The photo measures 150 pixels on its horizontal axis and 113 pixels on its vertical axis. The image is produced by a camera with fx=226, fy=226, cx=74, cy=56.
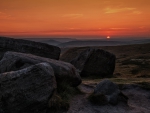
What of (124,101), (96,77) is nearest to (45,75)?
(124,101)

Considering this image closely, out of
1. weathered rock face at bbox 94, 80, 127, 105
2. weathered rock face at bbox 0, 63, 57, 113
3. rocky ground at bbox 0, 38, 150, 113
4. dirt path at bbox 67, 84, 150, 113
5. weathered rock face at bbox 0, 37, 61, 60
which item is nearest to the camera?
weathered rock face at bbox 0, 63, 57, 113

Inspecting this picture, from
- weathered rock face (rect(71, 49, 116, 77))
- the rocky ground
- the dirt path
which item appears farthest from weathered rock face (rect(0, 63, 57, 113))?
weathered rock face (rect(71, 49, 116, 77))

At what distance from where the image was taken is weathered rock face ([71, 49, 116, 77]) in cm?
3534

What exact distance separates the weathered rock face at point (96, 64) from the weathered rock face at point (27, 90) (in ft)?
60.9

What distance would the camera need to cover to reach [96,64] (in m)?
35.6

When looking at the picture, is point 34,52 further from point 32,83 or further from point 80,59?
point 32,83

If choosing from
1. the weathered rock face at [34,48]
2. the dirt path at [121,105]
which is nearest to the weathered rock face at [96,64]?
the weathered rock face at [34,48]

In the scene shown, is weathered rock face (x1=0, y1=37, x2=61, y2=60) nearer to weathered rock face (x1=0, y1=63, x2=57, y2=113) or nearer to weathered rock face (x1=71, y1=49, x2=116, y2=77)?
weathered rock face (x1=71, y1=49, x2=116, y2=77)

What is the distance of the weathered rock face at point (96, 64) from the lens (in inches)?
1391

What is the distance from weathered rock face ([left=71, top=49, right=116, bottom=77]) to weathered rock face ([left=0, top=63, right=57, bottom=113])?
18571mm

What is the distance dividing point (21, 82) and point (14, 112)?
2.13 meters

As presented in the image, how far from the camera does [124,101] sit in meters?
20.8

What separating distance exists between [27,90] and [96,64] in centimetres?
2074

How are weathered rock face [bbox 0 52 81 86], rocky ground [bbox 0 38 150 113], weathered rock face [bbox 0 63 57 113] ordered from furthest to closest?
weathered rock face [bbox 0 52 81 86] < rocky ground [bbox 0 38 150 113] < weathered rock face [bbox 0 63 57 113]
